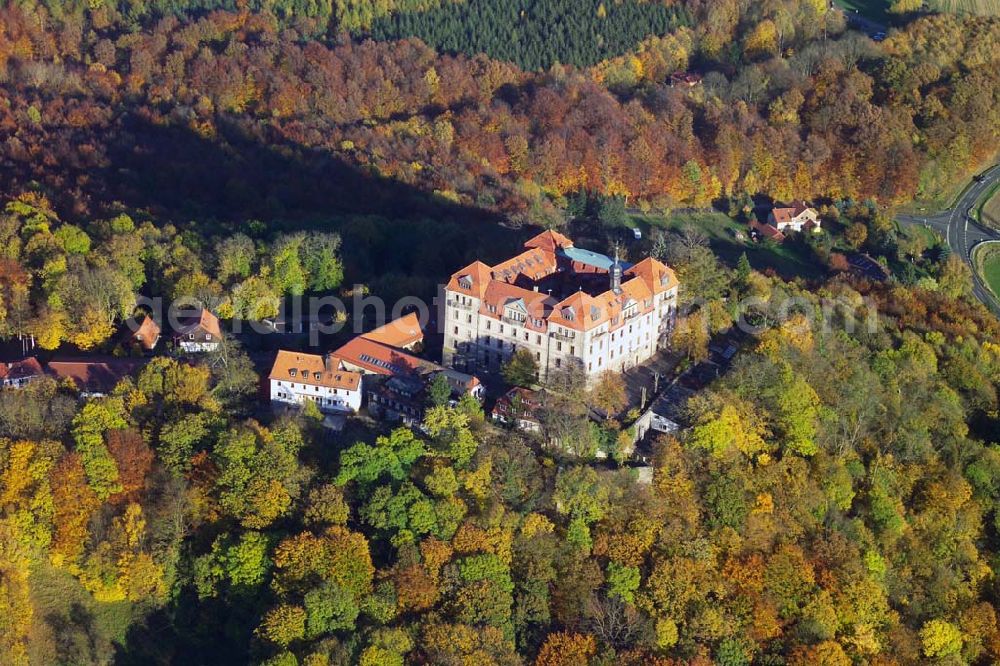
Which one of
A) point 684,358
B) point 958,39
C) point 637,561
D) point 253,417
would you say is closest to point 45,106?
point 253,417

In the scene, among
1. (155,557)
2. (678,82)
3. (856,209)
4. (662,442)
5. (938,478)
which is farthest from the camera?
(678,82)

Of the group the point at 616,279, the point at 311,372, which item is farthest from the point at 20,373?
the point at 616,279

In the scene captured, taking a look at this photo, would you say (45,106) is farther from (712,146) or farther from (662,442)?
(662,442)

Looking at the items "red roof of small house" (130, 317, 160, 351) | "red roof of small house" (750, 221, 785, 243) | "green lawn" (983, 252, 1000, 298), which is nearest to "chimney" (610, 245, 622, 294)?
"red roof of small house" (130, 317, 160, 351)

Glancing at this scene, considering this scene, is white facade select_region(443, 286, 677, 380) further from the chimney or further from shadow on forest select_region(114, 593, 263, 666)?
shadow on forest select_region(114, 593, 263, 666)

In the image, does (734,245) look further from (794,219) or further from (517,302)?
(517,302)
